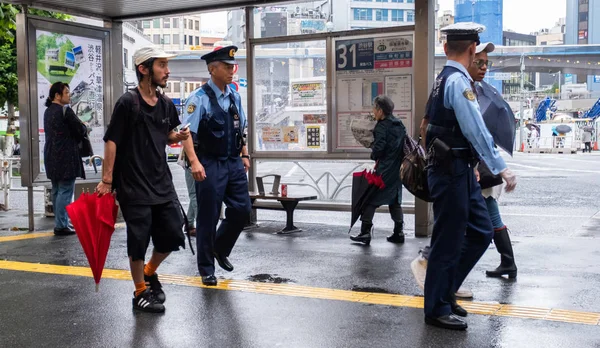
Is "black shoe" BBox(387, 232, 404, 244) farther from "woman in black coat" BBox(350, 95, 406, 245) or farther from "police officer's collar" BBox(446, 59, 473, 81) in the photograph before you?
"police officer's collar" BBox(446, 59, 473, 81)

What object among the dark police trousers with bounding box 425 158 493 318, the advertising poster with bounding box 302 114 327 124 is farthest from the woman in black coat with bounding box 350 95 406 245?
the dark police trousers with bounding box 425 158 493 318

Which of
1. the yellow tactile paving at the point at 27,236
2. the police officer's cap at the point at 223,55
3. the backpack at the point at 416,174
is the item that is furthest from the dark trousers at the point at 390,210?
the yellow tactile paving at the point at 27,236

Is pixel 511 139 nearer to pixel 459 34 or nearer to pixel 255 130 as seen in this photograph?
pixel 459 34

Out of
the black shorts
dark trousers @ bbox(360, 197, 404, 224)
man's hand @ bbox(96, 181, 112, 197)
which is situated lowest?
dark trousers @ bbox(360, 197, 404, 224)

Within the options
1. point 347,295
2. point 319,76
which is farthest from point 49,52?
point 347,295

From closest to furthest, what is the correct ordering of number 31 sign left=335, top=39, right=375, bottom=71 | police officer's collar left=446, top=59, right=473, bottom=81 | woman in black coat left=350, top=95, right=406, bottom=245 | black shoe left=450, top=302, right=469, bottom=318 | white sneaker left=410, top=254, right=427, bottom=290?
1. police officer's collar left=446, top=59, right=473, bottom=81
2. black shoe left=450, top=302, right=469, bottom=318
3. white sneaker left=410, top=254, right=427, bottom=290
4. woman in black coat left=350, top=95, right=406, bottom=245
5. number 31 sign left=335, top=39, right=375, bottom=71

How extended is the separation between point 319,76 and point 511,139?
13.5 ft

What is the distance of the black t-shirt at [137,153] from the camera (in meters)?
5.03

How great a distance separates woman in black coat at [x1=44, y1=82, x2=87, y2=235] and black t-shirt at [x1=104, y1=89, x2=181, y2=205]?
4289mm

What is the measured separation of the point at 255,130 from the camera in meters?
10.1

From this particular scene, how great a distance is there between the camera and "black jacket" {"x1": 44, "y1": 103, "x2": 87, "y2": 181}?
9047 mm

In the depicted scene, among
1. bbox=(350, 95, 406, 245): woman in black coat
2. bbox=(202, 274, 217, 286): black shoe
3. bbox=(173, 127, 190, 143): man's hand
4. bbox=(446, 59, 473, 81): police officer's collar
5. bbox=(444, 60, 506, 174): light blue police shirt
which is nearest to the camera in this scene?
bbox=(444, 60, 506, 174): light blue police shirt

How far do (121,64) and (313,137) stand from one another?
332cm

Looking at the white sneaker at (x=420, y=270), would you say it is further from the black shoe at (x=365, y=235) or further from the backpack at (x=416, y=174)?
the black shoe at (x=365, y=235)
